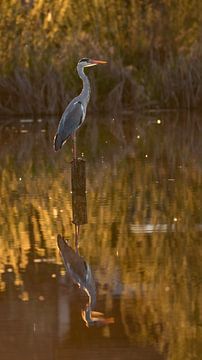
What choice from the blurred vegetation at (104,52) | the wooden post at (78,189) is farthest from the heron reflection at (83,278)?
the blurred vegetation at (104,52)

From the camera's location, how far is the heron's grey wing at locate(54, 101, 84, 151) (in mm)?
13008

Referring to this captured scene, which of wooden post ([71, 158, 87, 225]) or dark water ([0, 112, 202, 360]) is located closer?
dark water ([0, 112, 202, 360])

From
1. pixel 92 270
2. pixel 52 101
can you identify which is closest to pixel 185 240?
pixel 92 270

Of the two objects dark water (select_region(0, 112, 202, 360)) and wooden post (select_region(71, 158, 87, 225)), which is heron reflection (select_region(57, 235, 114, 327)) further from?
wooden post (select_region(71, 158, 87, 225))

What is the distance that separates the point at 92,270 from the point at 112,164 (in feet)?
20.2

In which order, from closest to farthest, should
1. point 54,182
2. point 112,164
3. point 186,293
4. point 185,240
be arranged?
point 186,293, point 185,240, point 54,182, point 112,164

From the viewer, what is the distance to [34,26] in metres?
22.4

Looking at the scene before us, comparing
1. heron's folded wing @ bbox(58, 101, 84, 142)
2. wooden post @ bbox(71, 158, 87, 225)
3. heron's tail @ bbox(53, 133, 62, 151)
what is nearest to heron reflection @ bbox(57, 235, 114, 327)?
wooden post @ bbox(71, 158, 87, 225)

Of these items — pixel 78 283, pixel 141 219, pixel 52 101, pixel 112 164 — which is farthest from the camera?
pixel 52 101

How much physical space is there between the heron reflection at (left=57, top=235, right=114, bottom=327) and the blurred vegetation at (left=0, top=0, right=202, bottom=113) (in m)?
12.4

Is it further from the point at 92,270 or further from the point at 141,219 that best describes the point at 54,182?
the point at 92,270

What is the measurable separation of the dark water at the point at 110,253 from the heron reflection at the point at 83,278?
5 centimetres

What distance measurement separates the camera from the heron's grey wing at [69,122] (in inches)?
512

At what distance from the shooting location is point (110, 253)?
28.6 feet
